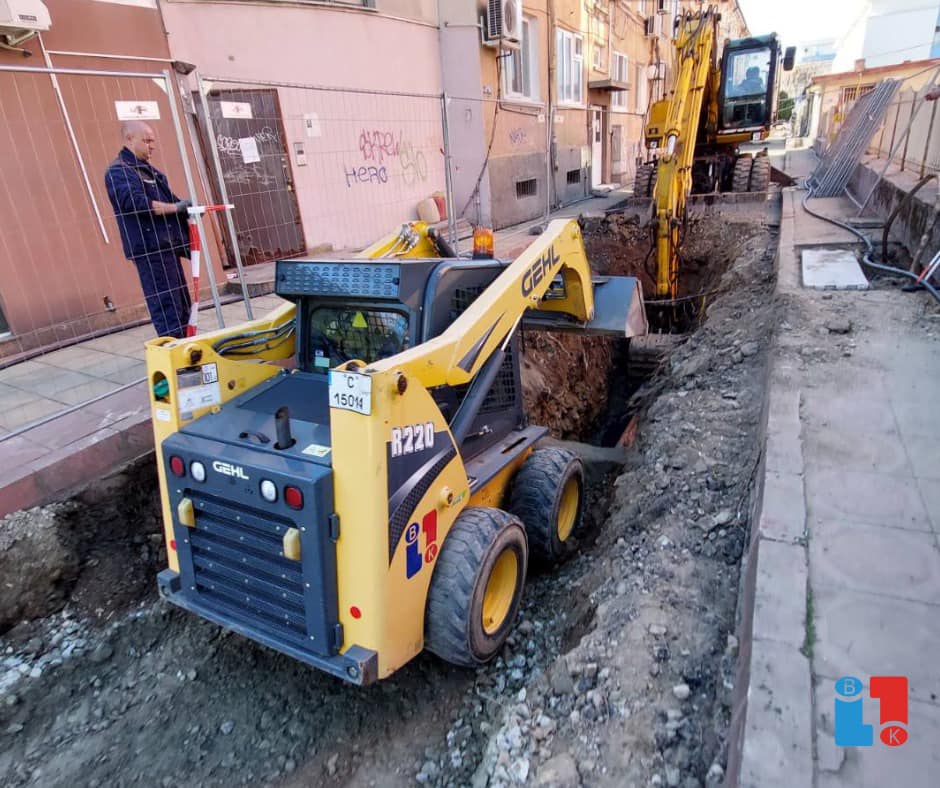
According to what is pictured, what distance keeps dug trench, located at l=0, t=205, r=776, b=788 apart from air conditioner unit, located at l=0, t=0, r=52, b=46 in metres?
4.17

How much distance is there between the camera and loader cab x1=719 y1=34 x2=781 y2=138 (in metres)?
11.5

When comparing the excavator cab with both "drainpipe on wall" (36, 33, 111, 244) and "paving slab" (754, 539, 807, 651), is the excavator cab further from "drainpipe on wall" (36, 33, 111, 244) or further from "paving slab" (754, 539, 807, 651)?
"paving slab" (754, 539, 807, 651)

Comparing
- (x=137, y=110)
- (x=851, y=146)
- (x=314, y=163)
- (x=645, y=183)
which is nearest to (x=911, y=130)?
(x=851, y=146)

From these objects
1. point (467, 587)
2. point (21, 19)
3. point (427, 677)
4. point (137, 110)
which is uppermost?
point (21, 19)

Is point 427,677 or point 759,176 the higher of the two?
point 759,176

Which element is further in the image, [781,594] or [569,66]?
[569,66]

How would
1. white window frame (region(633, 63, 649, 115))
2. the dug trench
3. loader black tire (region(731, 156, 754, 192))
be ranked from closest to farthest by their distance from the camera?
the dug trench < loader black tire (region(731, 156, 754, 192)) < white window frame (region(633, 63, 649, 115))

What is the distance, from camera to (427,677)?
3166mm

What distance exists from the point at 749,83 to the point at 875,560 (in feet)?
Answer: 39.7

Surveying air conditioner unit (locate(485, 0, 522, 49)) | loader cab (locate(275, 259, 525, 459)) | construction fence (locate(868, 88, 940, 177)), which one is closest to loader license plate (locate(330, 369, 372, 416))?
loader cab (locate(275, 259, 525, 459))

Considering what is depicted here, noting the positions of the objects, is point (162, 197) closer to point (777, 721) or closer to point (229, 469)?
point (229, 469)

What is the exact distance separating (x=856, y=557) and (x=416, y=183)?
961 centimetres

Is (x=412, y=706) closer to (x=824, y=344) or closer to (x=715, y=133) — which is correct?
(x=824, y=344)

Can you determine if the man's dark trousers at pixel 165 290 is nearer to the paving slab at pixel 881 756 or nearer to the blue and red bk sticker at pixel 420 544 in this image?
the blue and red bk sticker at pixel 420 544
